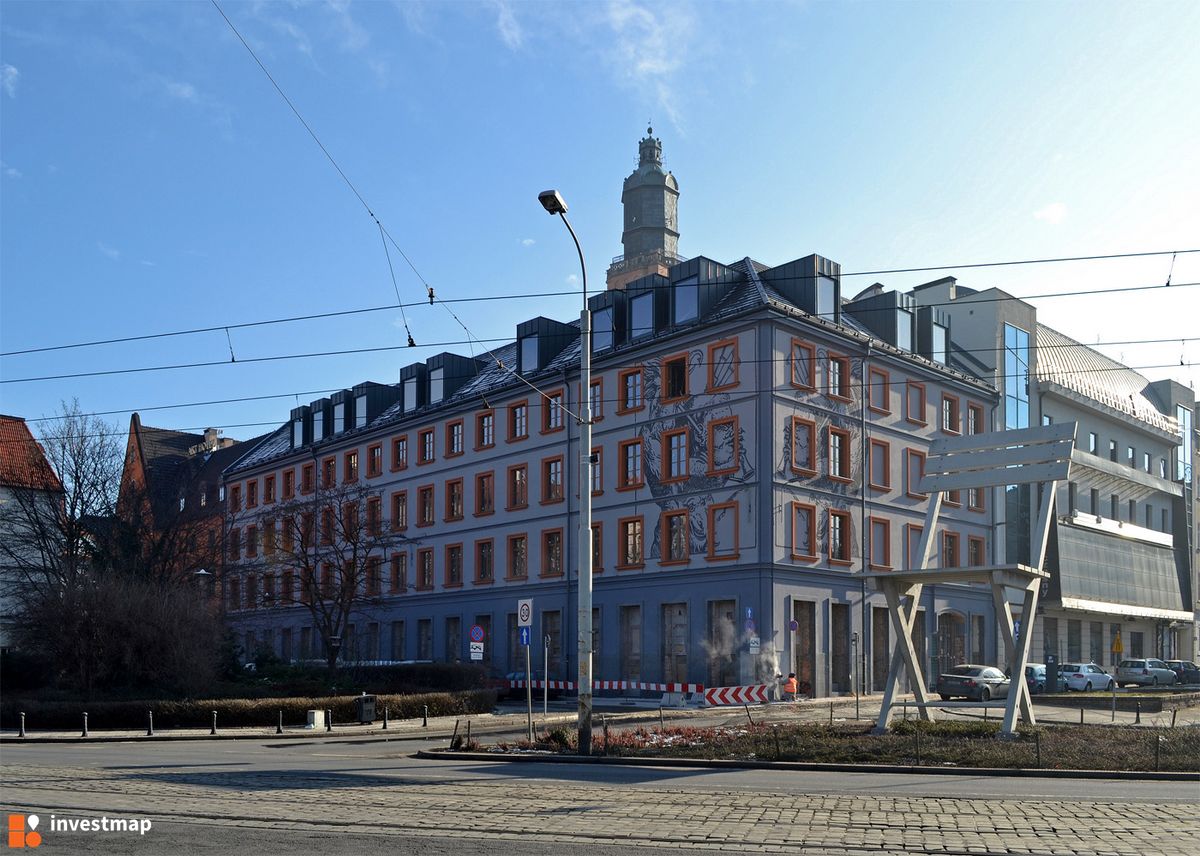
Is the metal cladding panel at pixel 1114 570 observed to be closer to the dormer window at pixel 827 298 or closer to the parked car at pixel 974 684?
the parked car at pixel 974 684

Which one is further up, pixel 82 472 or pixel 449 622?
pixel 82 472

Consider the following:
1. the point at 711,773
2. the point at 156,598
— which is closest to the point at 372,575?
the point at 156,598

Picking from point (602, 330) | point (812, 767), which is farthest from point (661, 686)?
point (812, 767)

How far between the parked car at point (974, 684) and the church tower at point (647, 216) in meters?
61.3

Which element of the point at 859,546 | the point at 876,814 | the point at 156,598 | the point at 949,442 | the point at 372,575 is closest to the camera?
the point at 876,814

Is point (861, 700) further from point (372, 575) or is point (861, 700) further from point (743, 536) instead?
point (372, 575)

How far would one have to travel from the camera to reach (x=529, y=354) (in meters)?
56.6

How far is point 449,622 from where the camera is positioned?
58.4 meters

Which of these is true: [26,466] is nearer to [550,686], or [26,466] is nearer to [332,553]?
[332,553]

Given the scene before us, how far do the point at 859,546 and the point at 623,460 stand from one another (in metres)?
10.2

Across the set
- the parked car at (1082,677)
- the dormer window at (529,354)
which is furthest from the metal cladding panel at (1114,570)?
the dormer window at (529,354)

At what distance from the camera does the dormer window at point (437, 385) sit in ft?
203

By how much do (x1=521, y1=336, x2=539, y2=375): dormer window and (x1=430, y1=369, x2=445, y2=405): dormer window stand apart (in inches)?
256

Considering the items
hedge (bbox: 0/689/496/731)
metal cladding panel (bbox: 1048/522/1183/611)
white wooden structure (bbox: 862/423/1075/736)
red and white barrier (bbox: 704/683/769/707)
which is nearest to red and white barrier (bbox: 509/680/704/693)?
red and white barrier (bbox: 704/683/769/707)
